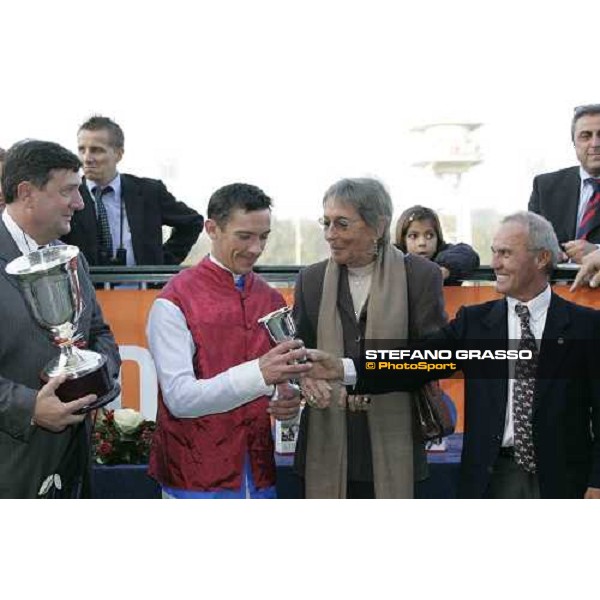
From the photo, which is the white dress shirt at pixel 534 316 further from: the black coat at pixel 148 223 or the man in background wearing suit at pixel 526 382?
the black coat at pixel 148 223

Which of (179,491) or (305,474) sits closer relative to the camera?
(179,491)

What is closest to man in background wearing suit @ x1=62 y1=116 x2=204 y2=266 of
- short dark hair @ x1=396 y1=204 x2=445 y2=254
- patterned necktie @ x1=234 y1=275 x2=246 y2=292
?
short dark hair @ x1=396 y1=204 x2=445 y2=254

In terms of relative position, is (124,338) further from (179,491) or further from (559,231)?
(559,231)

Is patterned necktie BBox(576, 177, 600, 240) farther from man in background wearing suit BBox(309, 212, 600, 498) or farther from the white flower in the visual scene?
the white flower

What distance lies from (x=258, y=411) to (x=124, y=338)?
4.02 ft

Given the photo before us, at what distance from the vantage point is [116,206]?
4.52 metres

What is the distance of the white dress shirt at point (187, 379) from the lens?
2.88 meters

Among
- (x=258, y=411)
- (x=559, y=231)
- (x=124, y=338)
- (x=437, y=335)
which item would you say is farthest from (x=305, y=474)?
(x=559, y=231)

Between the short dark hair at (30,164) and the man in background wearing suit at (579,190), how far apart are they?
7.22 feet

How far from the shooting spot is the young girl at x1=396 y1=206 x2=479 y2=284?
4.11m

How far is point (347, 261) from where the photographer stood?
3.23 m

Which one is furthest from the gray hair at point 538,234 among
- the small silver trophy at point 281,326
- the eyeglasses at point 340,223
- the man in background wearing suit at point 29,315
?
the man in background wearing suit at point 29,315

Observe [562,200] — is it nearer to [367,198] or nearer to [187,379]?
[367,198]

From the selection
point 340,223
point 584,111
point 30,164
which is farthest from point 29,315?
point 584,111
